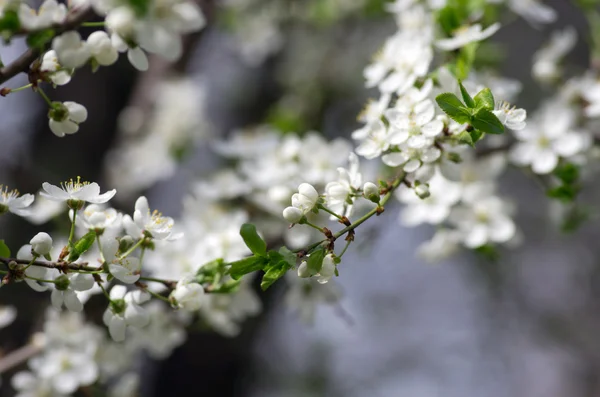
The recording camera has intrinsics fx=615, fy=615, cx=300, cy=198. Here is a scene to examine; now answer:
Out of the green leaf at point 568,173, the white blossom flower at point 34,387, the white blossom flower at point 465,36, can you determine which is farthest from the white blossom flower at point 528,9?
the white blossom flower at point 34,387

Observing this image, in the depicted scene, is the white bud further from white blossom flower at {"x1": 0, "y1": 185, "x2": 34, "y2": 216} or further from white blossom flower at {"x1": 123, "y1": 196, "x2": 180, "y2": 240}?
white blossom flower at {"x1": 0, "y1": 185, "x2": 34, "y2": 216}

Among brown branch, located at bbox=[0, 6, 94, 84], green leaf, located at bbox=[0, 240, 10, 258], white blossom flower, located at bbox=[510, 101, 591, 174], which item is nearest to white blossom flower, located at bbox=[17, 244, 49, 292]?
green leaf, located at bbox=[0, 240, 10, 258]

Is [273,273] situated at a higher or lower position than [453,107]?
lower

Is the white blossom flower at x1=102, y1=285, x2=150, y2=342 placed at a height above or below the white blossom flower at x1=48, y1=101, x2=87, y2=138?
below

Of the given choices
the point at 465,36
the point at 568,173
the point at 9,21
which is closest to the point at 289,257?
the point at 9,21

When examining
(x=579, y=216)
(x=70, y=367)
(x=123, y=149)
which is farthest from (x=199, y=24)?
(x=123, y=149)

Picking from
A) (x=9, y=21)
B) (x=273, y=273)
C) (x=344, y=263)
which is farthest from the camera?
(x=344, y=263)

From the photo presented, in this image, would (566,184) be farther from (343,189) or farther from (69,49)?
(69,49)
